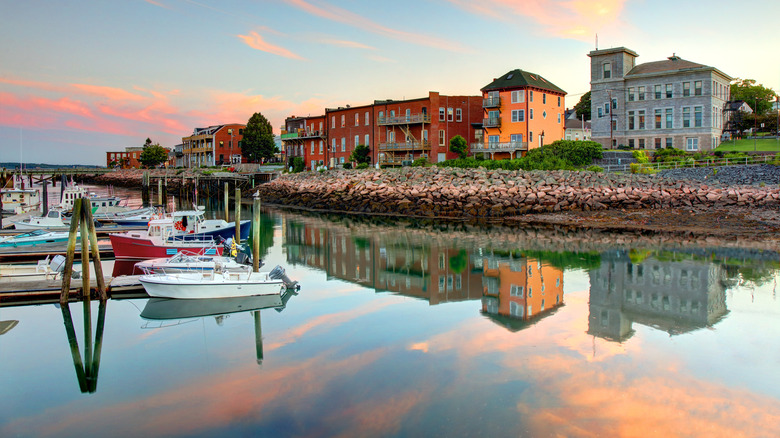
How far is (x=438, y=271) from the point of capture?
76.0ft

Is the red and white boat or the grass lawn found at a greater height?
the grass lawn

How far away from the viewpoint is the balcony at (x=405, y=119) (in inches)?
2327

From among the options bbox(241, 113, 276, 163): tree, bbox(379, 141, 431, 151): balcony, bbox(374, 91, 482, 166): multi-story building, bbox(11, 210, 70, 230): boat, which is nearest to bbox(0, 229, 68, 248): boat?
bbox(11, 210, 70, 230): boat

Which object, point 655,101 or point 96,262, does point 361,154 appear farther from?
point 96,262

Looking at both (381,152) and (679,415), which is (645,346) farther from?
(381,152)

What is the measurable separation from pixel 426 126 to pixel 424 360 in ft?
162

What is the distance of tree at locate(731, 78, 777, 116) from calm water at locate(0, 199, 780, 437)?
7018 cm

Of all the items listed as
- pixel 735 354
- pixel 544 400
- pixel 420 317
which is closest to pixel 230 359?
pixel 420 317

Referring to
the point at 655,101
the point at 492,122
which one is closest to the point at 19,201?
the point at 492,122

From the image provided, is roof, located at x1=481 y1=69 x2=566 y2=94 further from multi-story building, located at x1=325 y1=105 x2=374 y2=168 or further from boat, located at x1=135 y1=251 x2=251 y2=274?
boat, located at x1=135 y1=251 x2=251 y2=274

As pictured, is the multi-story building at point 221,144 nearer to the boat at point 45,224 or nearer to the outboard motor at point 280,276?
the boat at point 45,224

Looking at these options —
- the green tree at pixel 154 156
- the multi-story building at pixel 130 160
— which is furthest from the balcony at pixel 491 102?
the multi-story building at pixel 130 160

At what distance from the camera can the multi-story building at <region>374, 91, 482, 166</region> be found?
59.6 meters

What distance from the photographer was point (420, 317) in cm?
1642
